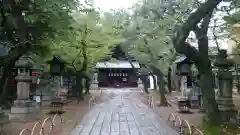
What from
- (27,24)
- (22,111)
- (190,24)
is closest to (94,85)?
(22,111)

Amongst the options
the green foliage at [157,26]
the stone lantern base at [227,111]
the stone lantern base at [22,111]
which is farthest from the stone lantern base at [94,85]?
the stone lantern base at [227,111]

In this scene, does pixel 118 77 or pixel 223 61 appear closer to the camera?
pixel 223 61

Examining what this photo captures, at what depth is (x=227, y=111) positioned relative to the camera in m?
11.9

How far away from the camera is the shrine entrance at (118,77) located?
52375 mm

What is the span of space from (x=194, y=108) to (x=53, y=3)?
12148mm

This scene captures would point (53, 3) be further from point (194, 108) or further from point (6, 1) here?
point (194, 108)

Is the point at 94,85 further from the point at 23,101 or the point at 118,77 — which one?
the point at 23,101

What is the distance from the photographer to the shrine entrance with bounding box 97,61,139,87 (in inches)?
2062

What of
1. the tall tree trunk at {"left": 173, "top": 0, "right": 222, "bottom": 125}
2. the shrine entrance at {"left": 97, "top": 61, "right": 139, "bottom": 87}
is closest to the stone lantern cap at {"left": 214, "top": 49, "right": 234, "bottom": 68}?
the tall tree trunk at {"left": 173, "top": 0, "right": 222, "bottom": 125}

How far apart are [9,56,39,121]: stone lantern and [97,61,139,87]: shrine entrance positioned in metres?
36.2

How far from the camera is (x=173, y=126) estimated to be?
12164mm

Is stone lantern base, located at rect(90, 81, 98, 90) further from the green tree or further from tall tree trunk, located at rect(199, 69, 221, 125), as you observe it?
tall tree trunk, located at rect(199, 69, 221, 125)

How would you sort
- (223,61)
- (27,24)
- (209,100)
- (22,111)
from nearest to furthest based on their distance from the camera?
(209,100) < (27,24) < (223,61) < (22,111)

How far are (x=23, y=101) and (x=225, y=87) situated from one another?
10.3m
